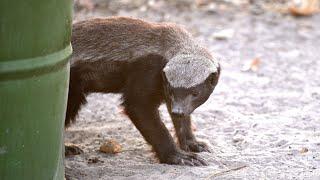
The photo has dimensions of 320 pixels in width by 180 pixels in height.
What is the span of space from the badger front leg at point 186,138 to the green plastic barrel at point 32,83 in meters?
1.40

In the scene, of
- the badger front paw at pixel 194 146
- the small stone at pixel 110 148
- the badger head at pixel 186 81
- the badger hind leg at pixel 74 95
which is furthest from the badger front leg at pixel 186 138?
the badger hind leg at pixel 74 95

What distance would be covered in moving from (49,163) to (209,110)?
8.30ft

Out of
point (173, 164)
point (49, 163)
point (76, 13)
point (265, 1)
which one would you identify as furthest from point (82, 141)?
point (265, 1)

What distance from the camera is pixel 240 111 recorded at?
19.9 ft

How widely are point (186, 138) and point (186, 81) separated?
2.95 feet

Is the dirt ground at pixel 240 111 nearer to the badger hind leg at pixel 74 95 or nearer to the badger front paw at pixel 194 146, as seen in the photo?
the badger front paw at pixel 194 146

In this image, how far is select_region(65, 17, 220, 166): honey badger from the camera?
4.59 meters

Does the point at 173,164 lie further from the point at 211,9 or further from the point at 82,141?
the point at 211,9

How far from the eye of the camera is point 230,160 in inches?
188

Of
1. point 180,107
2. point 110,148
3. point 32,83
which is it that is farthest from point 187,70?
point 32,83

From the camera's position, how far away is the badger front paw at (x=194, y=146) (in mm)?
5070

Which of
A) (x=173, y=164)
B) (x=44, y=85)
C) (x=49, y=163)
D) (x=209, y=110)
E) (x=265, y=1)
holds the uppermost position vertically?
(x=44, y=85)

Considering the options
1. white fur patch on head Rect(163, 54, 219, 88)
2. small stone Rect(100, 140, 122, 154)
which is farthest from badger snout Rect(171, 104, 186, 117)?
small stone Rect(100, 140, 122, 154)

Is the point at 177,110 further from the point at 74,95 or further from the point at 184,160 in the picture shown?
the point at 74,95
